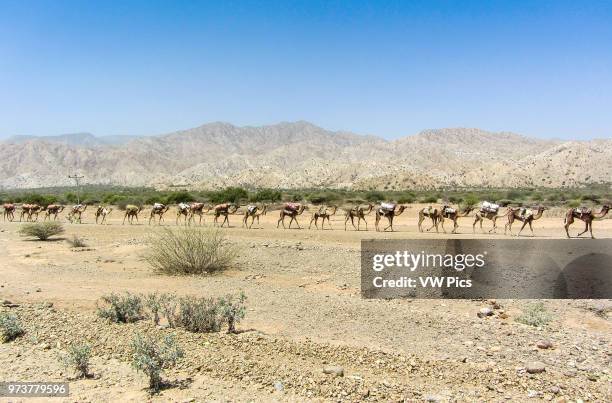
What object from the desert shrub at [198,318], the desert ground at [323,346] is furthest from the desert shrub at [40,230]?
the desert shrub at [198,318]

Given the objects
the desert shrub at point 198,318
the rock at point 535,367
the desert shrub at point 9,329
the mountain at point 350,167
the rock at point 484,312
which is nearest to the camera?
the rock at point 535,367

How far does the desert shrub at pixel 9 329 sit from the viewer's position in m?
10.1

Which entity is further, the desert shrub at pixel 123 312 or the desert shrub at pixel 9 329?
the desert shrub at pixel 123 312

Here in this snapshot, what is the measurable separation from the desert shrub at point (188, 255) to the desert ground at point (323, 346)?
40.1 inches

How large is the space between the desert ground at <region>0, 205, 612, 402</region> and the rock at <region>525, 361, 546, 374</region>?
1.2 inches

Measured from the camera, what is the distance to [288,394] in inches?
301

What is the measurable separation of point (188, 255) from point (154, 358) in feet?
34.3

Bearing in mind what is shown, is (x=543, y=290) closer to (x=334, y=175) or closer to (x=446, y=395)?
(x=446, y=395)

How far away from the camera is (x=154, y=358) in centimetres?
812

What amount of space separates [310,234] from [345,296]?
1511 cm

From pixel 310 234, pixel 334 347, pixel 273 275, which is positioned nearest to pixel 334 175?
pixel 310 234

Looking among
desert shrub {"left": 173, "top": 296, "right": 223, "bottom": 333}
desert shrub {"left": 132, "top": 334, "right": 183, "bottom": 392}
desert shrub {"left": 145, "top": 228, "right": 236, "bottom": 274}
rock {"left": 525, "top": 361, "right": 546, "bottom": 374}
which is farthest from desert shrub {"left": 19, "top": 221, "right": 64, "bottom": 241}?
rock {"left": 525, "top": 361, "right": 546, "bottom": 374}

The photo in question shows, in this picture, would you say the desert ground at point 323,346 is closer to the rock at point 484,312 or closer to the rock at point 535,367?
the rock at point 535,367

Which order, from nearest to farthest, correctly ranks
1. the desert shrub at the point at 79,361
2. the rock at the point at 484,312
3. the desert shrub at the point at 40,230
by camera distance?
the desert shrub at the point at 79,361
the rock at the point at 484,312
the desert shrub at the point at 40,230
